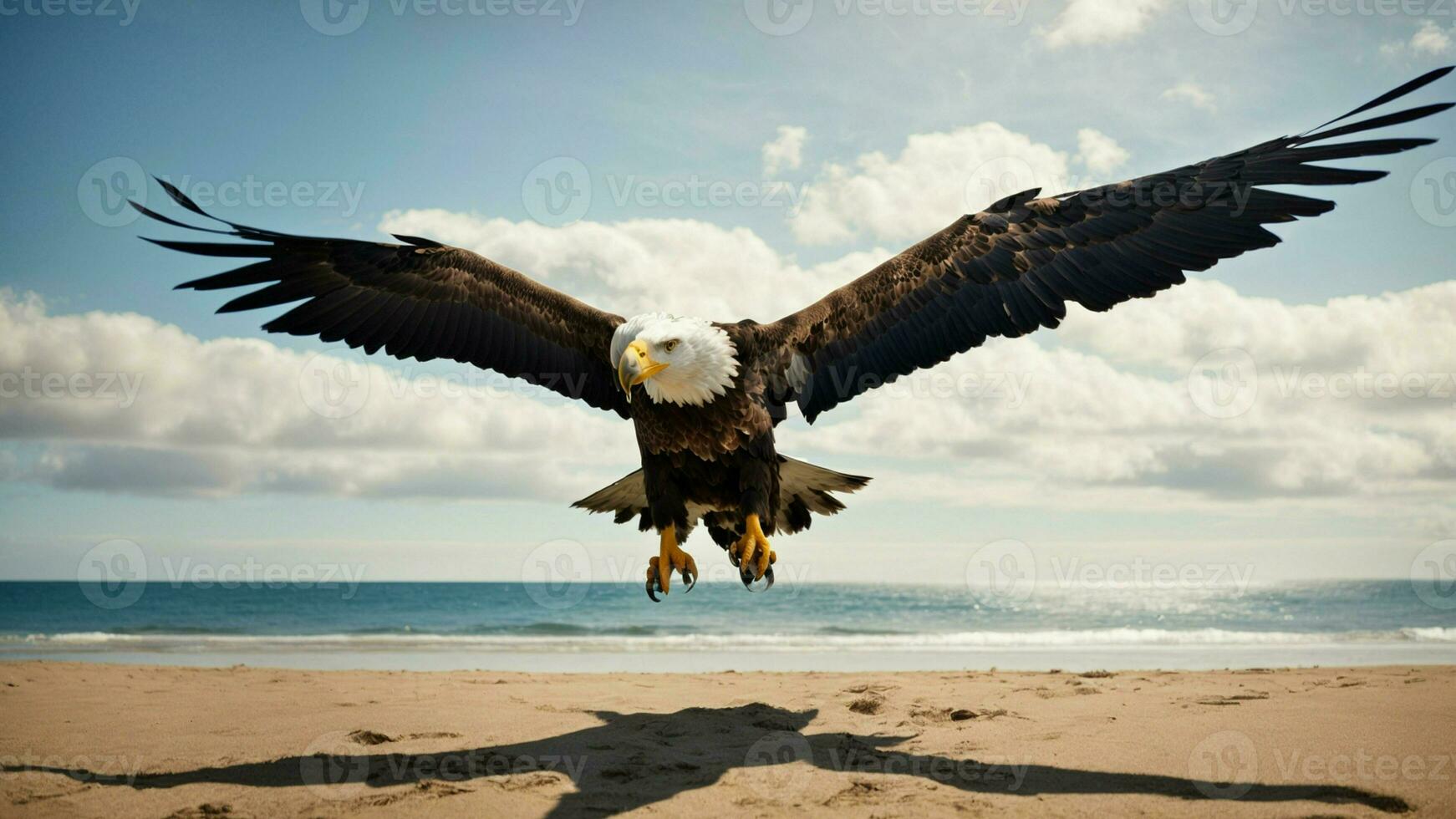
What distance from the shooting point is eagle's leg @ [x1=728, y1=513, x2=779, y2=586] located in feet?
17.9

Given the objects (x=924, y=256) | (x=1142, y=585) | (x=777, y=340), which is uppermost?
(x=924, y=256)

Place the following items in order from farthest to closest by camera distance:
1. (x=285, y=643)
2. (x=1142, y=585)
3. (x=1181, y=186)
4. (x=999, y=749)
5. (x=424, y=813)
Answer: (x=1142, y=585) < (x=285, y=643) < (x=1181, y=186) < (x=999, y=749) < (x=424, y=813)

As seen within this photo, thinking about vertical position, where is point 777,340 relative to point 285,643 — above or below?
above

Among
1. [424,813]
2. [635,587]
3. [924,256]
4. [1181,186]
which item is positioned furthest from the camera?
[635,587]

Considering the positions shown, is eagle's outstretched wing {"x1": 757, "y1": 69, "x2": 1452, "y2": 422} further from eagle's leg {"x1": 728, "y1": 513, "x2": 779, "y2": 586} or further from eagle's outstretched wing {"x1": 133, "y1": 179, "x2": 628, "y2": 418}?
eagle's outstretched wing {"x1": 133, "y1": 179, "x2": 628, "y2": 418}

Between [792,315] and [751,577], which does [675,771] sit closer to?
[751,577]

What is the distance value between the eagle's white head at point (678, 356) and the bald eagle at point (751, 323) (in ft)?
0.04

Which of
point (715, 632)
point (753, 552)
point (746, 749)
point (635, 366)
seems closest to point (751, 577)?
point (753, 552)

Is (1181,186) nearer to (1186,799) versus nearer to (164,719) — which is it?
(1186,799)

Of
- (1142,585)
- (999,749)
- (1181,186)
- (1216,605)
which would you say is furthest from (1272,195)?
(1142,585)

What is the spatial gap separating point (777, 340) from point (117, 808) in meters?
4.36

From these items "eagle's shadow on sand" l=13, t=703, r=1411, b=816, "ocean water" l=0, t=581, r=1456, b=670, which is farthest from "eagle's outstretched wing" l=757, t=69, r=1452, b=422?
"ocean water" l=0, t=581, r=1456, b=670

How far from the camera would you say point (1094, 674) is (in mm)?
7867

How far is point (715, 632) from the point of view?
21203mm
